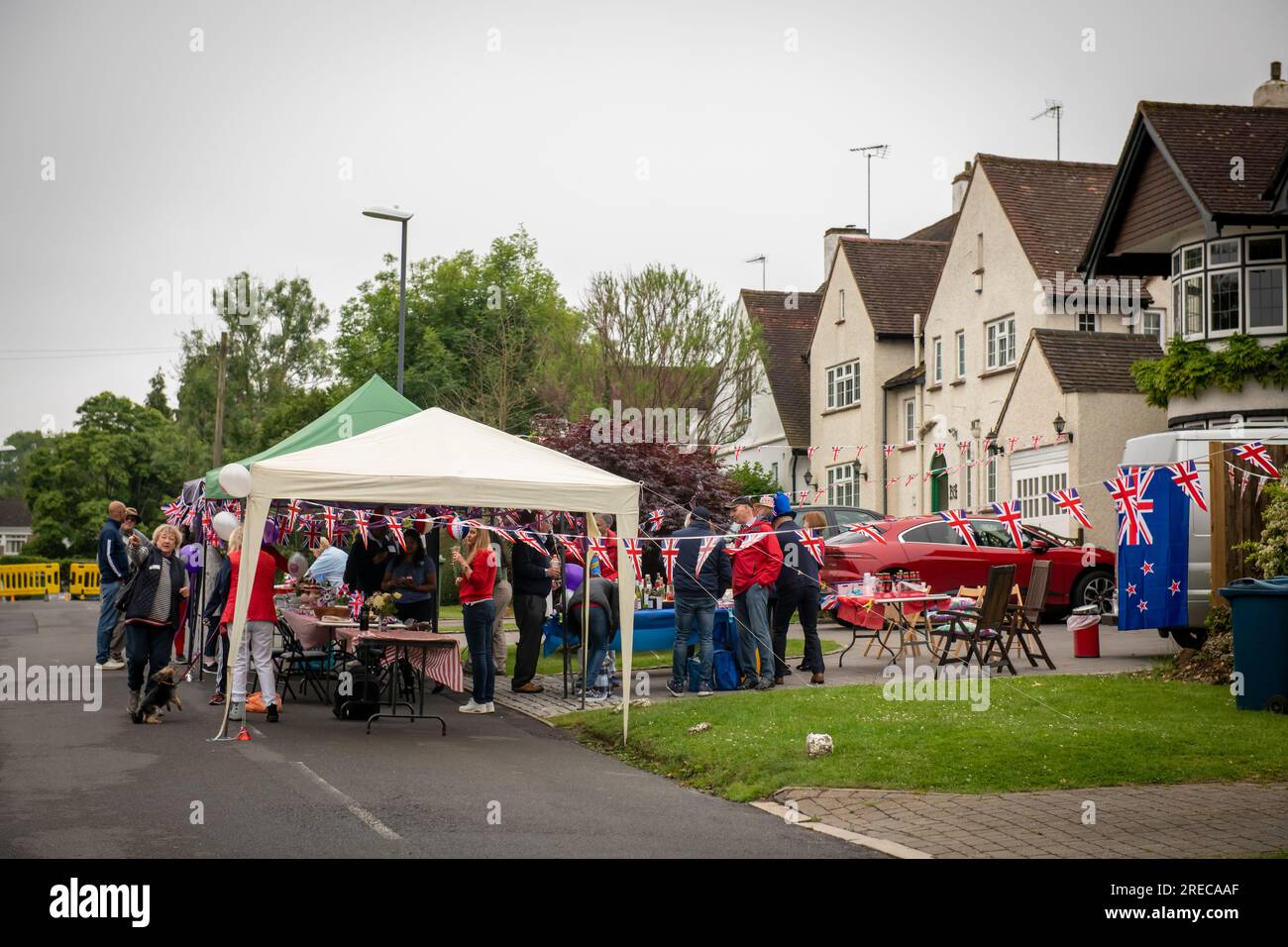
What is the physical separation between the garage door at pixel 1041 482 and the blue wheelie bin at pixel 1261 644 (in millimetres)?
16731

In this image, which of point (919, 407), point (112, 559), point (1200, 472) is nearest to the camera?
point (1200, 472)

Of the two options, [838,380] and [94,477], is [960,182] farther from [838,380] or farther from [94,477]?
[94,477]

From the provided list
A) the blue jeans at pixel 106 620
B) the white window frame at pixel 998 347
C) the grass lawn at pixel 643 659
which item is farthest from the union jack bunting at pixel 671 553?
the white window frame at pixel 998 347

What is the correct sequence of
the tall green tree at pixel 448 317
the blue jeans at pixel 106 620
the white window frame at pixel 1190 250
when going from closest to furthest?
the blue jeans at pixel 106 620
the white window frame at pixel 1190 250
the tall green tree at pixel 448 317

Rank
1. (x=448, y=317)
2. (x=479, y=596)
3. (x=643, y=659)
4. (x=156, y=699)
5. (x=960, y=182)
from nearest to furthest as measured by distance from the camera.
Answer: (x=156, y=699) < (x=479, y=596) < (x=643, y=659) < (x=960, y=182) < (x=448, y=317)

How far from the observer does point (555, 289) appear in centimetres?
6694

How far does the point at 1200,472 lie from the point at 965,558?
21.3 ft

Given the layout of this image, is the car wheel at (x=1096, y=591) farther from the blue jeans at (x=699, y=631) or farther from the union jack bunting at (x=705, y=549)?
the union jack bunting at (x=705, y=549)


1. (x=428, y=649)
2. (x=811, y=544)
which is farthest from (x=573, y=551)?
(x=428, y=649)

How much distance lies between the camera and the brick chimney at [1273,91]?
35.2 meters

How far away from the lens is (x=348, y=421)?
18672 millimetres

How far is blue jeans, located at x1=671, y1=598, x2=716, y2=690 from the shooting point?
15188 mm

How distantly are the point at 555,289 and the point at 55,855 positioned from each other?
2377 inches

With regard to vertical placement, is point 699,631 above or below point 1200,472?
below
